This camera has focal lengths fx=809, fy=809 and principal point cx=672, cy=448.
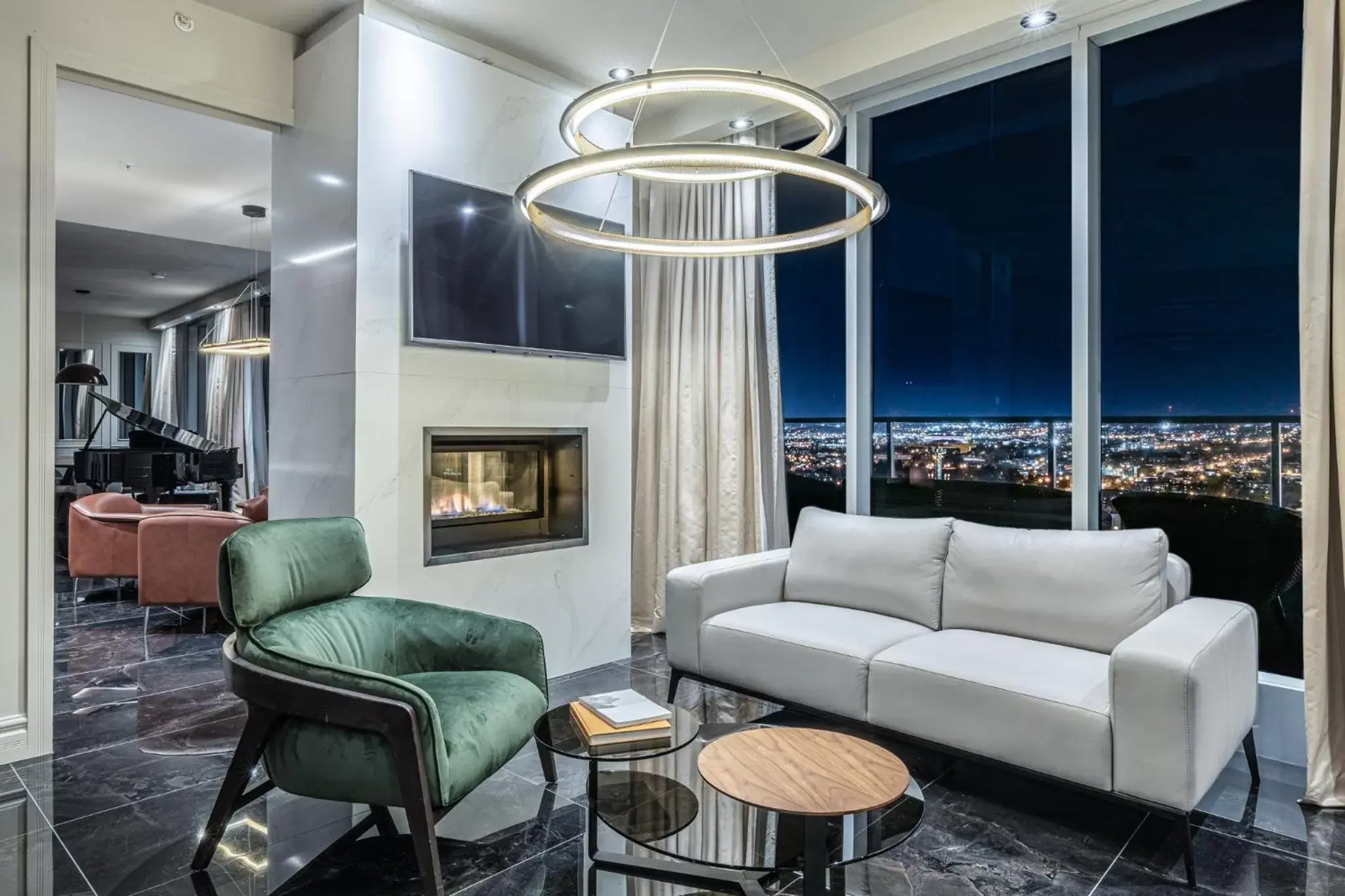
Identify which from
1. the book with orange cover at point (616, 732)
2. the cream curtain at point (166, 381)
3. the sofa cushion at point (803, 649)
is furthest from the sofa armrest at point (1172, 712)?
the cream curtain at point (166, 381)

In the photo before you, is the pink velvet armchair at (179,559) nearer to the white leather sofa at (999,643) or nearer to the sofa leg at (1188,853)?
the white leather sofa at (999,643)

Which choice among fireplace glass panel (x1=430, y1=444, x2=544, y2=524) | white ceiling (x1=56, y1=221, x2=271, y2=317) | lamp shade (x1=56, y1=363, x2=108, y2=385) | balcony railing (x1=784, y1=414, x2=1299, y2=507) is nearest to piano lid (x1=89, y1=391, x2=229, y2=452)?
lamp shade (x1=56, y1=363, x2=108, y2=385)

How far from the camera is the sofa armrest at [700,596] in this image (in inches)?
129

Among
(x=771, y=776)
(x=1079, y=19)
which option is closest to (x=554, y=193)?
(x=1079, y=19)

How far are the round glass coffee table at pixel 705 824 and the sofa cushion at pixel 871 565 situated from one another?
117cm

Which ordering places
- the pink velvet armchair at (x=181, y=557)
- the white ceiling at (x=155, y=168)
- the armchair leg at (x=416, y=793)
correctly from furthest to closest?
the pink velvet armchair at (x=181, y=557)
the white ceiling at (x=155, y=168)
the armchair leg at (x=416, y=793)

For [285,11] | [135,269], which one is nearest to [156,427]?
[135,269]

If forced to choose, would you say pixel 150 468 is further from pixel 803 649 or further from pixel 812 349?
pixel 803 649

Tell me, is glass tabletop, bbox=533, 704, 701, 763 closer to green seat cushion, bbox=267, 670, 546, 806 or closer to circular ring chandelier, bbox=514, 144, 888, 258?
green seat cushion, bbox=267, 670, 546, 806

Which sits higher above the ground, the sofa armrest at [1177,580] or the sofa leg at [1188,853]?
the sofa armrest at [1177,580]

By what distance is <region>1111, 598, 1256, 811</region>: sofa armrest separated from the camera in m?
2.06

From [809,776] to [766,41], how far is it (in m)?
3.20

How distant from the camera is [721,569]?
11.1ft

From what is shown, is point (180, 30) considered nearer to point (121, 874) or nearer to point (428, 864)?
point (121, 874)
